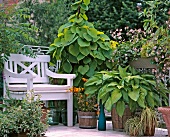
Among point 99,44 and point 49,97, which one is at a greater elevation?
point 99,44

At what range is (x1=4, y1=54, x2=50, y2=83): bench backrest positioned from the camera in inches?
189

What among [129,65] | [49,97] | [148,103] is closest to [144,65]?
[129,65]

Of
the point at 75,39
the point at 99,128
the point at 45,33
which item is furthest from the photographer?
the point at 45,33

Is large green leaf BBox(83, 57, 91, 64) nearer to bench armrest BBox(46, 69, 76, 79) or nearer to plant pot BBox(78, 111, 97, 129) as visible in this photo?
bench armrest BBox(46, 69, 76, 79)

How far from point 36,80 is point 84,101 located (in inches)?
31.5

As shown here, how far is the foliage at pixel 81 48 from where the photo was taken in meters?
4.88

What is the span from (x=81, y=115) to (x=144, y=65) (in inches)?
41.9

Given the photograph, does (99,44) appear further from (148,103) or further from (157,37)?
(148,103)

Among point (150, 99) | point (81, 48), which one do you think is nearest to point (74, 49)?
point (81, 48)

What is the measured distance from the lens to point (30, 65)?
16.5ft

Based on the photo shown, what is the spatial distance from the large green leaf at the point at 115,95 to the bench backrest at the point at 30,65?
1328mm

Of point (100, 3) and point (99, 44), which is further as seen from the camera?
point (100, 3)

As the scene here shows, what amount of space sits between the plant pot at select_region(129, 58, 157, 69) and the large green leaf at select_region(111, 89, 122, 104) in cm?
71

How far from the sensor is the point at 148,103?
4.19 m
